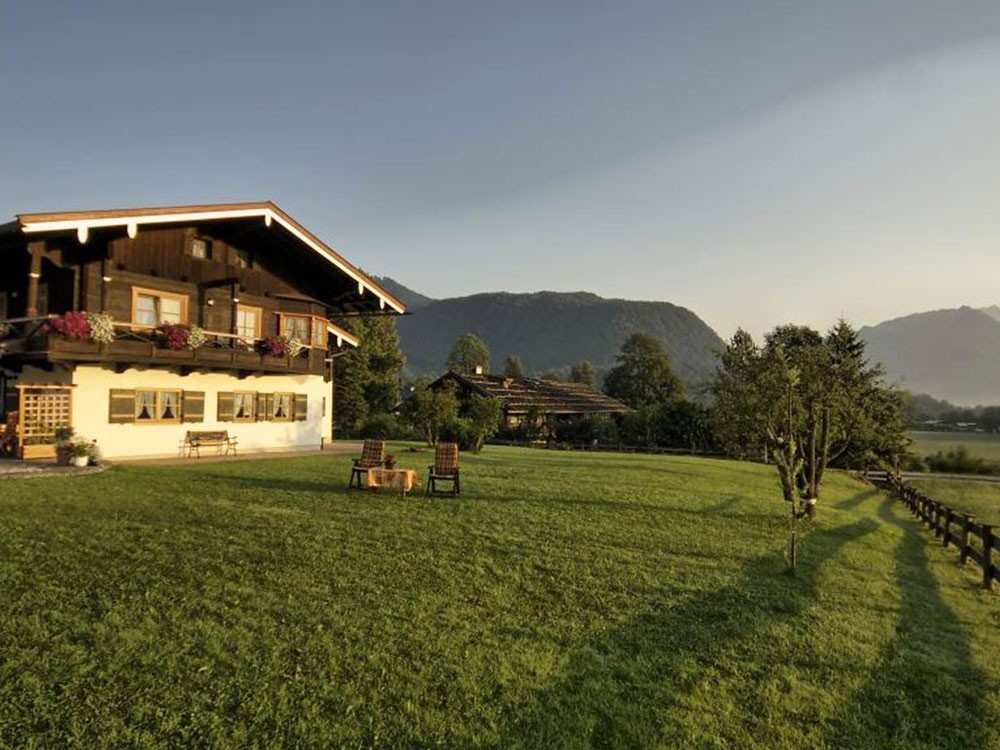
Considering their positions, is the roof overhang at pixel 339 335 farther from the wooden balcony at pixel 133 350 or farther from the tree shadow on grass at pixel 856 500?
the tree shadow on grass at pixel 856 500

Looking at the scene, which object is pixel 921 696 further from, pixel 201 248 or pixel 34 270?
pixel 201 248

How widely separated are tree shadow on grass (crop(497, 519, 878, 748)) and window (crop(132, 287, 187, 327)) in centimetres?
1818

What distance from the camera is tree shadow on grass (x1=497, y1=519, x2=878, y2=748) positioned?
14.3 feet

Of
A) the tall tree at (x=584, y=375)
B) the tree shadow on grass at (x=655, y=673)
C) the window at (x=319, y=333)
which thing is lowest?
the tree shadow on grass at (x=655, y=673)

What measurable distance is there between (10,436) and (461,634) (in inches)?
693

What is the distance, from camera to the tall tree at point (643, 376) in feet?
215

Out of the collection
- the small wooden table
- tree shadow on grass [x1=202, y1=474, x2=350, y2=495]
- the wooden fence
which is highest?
the small wooden table

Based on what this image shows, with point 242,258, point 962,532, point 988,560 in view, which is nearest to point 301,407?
point 242,258

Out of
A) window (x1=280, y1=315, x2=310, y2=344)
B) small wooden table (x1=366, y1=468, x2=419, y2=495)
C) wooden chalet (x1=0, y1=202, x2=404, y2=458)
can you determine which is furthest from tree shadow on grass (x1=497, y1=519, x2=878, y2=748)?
window (x1=280, y1=315, x2=310, y2=344)

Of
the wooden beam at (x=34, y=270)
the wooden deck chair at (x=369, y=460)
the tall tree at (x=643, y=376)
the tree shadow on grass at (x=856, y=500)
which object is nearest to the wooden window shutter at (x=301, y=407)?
the wooden beam at (x=34, y=270)

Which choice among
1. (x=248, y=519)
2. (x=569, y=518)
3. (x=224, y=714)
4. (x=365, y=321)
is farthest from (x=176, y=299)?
(x=365, y=321)

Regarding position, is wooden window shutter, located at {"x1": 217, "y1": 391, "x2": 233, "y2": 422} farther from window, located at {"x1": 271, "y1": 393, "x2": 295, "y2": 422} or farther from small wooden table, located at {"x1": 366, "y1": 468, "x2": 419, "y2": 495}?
small wooden table, located at {"x1": 366, "y1": 468, "x2": 419, "y2": 495}

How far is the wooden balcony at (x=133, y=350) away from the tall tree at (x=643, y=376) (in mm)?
48235

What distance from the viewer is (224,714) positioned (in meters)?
4.30
